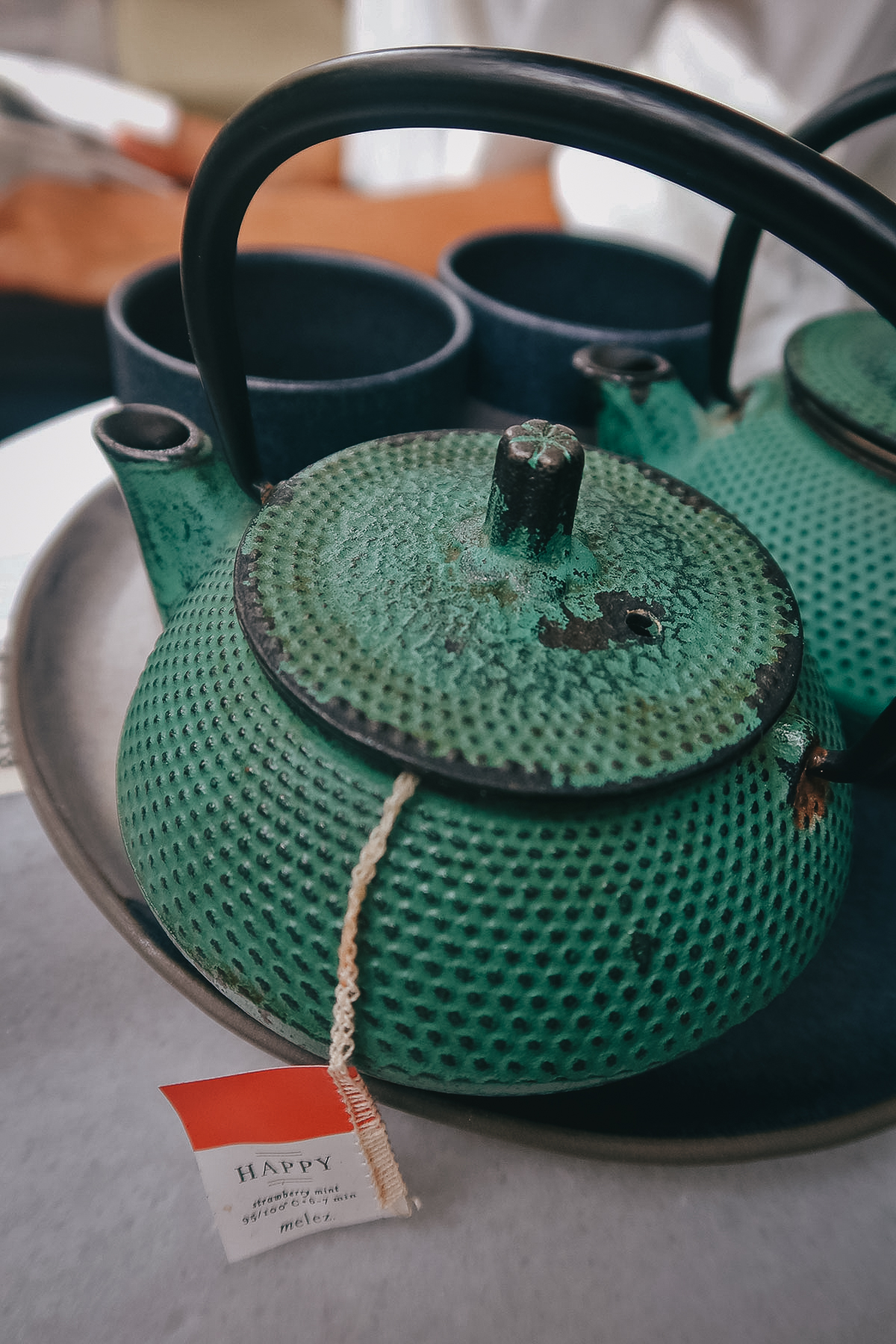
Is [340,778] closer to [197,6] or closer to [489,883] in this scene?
[489,883]

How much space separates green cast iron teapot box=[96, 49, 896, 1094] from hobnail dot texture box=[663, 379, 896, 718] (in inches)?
5.0

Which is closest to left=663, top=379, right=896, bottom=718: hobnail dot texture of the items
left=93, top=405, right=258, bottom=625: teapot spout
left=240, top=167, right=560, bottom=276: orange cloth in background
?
left=93, top=405, right=258, bottom=625: teapot spout

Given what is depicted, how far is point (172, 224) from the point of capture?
4.82ft

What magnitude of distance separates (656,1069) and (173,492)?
1.30 feet

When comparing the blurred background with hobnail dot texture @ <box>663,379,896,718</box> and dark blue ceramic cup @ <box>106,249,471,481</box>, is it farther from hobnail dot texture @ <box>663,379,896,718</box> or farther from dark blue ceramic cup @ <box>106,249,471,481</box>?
hobnail dot texture @ <box>663,379,896,718</box>

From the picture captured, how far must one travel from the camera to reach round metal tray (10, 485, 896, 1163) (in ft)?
1.34

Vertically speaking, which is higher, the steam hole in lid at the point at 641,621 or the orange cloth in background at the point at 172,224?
the steam hole in lid at the point at 641,621

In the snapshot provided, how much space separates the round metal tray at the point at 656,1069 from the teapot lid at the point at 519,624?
0.20 m

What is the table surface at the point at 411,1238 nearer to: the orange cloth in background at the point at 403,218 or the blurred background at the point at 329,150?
the blurred background at the point at 329,150

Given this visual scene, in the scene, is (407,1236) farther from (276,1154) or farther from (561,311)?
(561,311)

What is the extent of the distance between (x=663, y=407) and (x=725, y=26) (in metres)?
1.03

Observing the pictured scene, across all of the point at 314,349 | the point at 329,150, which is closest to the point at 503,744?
the point at 314,349

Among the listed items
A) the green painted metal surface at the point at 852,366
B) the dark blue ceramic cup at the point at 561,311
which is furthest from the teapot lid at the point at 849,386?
the dark blue ceramic cup at the point at 561,311

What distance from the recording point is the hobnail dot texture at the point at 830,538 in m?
0.50
